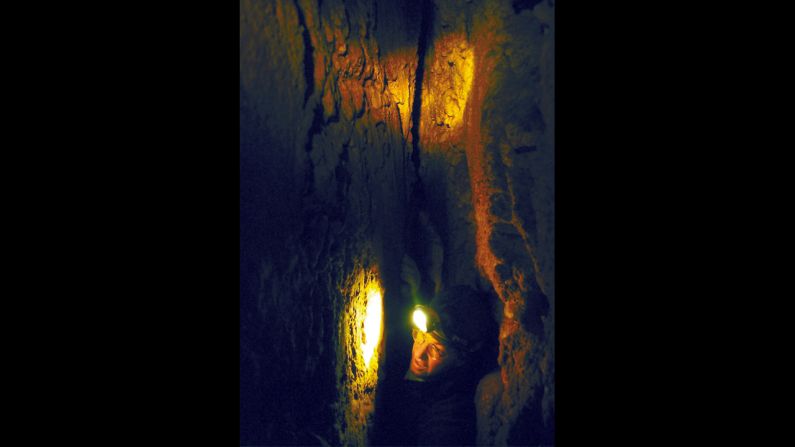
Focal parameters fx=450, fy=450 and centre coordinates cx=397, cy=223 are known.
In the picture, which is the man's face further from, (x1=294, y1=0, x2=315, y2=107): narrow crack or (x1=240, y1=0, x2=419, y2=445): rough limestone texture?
(x1=294, y1=0, x2=315, y2=107): narrow crack

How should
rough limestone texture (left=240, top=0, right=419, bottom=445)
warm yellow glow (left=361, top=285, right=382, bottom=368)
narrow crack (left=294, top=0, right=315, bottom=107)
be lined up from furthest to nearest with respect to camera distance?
warm yellow glow (left=361, top=285, right=382, bottom=368) → narrow crack (left=294, top=0, right=315, bottom=107) → rough limestone texture (left=240, top=0, right=419, bottom=445)

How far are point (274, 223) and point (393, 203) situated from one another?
4.28 ft

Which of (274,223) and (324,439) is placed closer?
(274,223)

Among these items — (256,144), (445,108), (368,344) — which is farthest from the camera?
(445,108)

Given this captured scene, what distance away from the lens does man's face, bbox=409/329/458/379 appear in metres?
2.65

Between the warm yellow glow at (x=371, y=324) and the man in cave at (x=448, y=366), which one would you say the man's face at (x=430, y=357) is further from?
the warm yellow glow at (x=371, y=324)

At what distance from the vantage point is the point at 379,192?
2.57m

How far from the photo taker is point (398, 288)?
2.93m

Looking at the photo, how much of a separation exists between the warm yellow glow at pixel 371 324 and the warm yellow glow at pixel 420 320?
252 mm

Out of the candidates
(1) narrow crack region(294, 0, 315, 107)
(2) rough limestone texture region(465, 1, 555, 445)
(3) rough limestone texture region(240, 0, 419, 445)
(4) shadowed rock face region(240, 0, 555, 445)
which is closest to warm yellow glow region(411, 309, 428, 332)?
(4) shadowed rock face region(240, 0, 555, 445)

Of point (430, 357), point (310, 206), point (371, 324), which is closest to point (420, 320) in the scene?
point (430, 357)

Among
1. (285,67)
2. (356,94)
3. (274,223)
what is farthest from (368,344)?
(285,67)

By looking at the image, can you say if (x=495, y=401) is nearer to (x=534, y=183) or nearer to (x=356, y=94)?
(x=534, y=183)

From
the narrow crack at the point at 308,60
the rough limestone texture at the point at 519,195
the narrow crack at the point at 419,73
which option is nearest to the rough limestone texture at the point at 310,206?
the narrow crack at the point at 308,60
